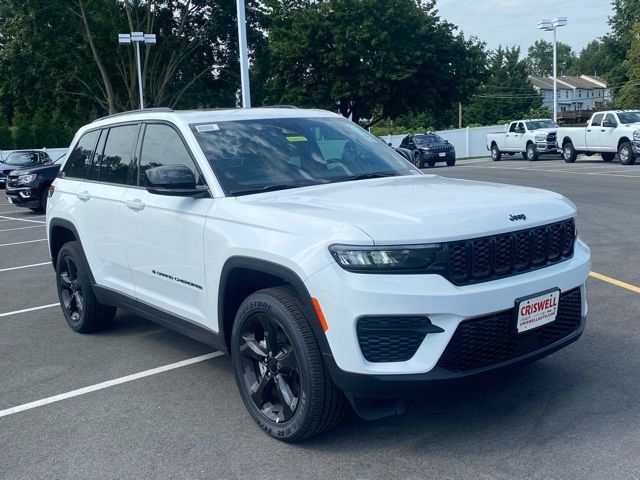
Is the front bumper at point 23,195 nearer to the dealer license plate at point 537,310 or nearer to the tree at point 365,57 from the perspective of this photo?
the dealer license plate at point 537,310

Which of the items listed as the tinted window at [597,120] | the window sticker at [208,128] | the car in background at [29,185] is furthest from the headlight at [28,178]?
the tinted window at [597,120]

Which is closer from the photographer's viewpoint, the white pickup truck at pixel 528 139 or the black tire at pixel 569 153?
the black tire at pixel 569 153

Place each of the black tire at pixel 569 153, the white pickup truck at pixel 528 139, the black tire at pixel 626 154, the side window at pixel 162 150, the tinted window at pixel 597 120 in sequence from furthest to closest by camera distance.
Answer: the white pickup truck at pixel 528 139, the black tire at pixel 569 153, the tinted window at pixel 597 120, the black tire at pixel 626 154, the side window at pixel 162 150

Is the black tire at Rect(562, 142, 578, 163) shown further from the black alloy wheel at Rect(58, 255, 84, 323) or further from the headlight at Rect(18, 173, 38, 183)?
the black alloy wheel at Rect(58, 255, 84, 323)

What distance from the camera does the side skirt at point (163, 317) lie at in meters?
4.80

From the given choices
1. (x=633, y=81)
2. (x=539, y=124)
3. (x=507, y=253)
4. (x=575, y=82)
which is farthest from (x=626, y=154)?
(x=575, y=82)

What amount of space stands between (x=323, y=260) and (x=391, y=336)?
51 cm

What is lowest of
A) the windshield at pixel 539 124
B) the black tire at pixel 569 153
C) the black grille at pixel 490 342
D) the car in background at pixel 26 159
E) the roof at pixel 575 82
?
the black tire at pixel 569 153

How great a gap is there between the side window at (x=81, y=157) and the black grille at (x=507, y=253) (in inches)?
156

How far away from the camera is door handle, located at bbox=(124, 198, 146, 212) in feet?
17.8

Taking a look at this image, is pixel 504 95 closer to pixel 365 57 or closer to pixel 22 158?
pixel 365 57

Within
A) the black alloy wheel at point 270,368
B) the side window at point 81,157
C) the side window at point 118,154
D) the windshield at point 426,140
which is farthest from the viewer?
the windshield at point 426,140

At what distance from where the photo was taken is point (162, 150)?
548cm

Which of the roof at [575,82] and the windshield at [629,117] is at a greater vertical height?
the roof at [575,82]
